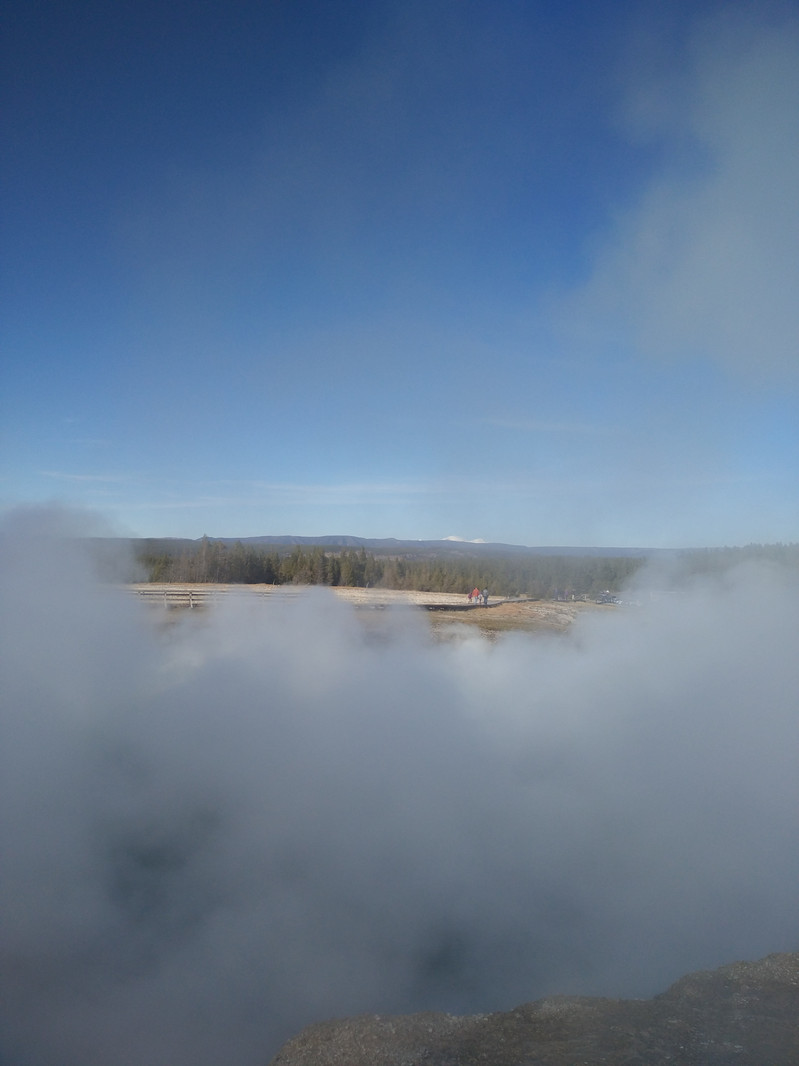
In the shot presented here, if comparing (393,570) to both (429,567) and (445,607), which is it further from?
(445,607)

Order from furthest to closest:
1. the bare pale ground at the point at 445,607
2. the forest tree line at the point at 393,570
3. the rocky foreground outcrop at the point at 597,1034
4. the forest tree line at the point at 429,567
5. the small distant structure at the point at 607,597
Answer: the forest tree line at the point at 393,570 → the bare pale ground at the point at 445,607 → the small distant structure at the point at 607,597 → the forest tree line at the point at 429,567 → the rocky foreground outcrop at the point at 597,1034

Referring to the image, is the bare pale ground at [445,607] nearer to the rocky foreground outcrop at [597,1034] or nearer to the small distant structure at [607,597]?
the small distant structure at [607,597]

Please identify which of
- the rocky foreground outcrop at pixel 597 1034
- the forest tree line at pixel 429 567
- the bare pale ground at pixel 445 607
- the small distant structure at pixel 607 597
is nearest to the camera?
the rocky foreground outcrop at pixel 597 1034

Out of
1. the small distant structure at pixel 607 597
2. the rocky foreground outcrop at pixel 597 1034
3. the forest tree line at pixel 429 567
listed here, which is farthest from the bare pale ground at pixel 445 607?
the rocky foreground outcrop at pixel 597 1034

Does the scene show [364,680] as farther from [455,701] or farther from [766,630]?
[766,630]

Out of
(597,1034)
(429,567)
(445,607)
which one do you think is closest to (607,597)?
(445,607)
